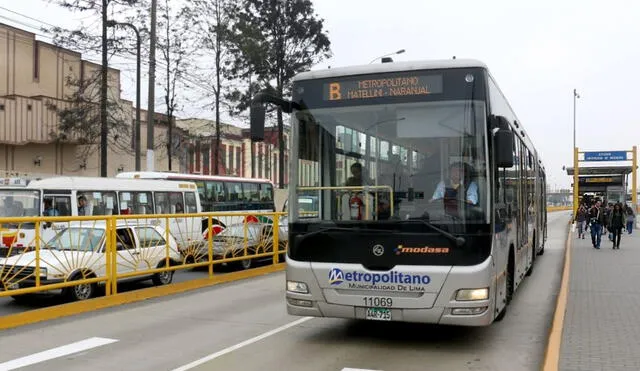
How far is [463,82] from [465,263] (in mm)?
1993

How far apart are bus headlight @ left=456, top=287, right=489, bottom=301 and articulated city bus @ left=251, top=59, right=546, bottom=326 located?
0.01m

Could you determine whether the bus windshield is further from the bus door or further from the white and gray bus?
the bus door

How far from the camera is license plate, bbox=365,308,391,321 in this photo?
6863mm

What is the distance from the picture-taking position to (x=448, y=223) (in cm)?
668

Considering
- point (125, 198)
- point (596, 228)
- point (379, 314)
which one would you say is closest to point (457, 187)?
point (379, 314)

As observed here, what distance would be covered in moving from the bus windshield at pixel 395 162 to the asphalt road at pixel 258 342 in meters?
1.55

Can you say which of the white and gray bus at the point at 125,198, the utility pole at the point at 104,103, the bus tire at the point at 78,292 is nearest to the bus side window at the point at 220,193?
the white and gray bus at the point at 125,198

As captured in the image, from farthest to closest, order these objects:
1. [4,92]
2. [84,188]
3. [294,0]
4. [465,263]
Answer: [294,0] < [4,92] < [84,188] < [465,263]

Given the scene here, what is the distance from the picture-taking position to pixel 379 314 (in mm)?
6891

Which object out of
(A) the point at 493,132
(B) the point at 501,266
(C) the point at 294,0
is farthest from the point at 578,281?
(C) the point at 294,0

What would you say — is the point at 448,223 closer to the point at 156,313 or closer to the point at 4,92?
the point at 156,313

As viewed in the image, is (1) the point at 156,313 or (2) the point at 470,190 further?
(1) the point at 156,313

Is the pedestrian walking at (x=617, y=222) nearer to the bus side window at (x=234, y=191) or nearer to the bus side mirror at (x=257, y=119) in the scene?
the bus side window at (x=234, y=191)

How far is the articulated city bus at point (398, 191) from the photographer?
6668 mm
